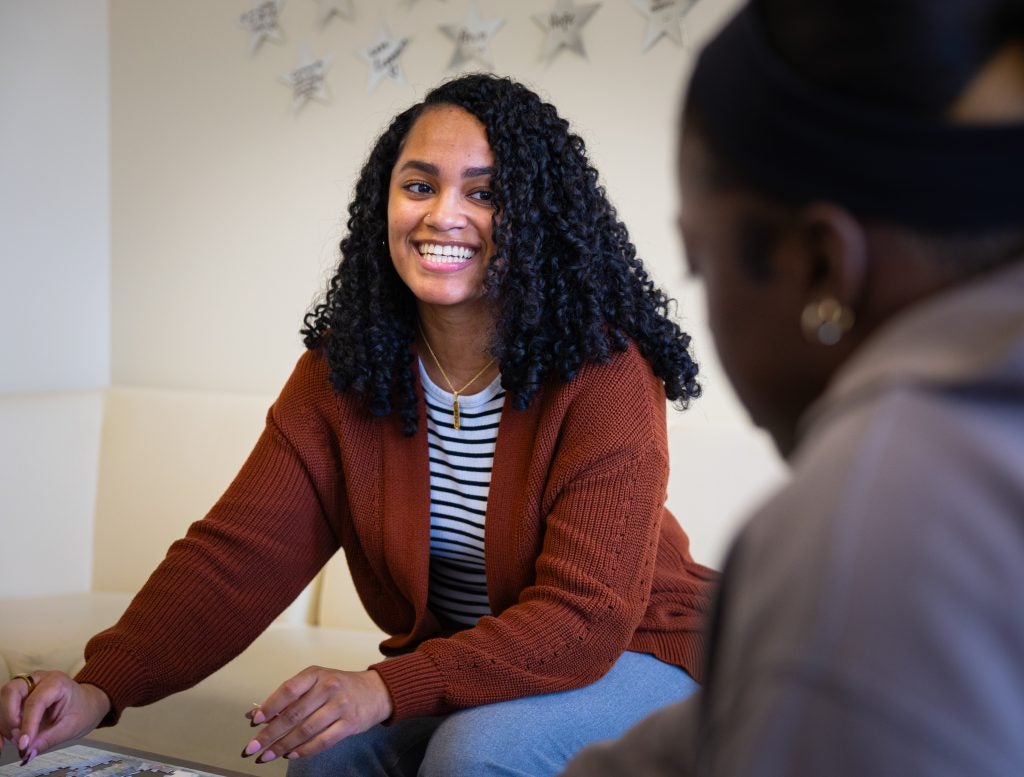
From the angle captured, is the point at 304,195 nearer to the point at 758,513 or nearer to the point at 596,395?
the point at 596,395

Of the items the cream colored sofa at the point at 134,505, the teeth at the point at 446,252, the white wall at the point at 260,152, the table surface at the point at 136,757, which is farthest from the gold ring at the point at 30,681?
the white wall at the point at 260,152

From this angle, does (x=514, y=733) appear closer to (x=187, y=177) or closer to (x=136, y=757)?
(x=136, y=757)

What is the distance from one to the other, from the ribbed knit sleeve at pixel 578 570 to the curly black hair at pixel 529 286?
5cm

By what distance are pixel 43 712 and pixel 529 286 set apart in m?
0.79

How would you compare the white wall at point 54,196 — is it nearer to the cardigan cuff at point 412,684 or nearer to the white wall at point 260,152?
the white wall at point 260,152

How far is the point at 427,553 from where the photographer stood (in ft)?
5.09

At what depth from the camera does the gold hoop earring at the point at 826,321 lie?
55 centimetres

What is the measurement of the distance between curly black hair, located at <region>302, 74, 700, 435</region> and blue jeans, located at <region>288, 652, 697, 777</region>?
388 mm

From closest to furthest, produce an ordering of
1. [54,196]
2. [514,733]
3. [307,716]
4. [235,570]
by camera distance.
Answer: [307,716], [514,733], [235,570], [54,196]

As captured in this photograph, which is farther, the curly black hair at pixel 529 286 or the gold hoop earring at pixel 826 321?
the curly black hair at pixel 529 286

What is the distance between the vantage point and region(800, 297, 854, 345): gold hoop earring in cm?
55

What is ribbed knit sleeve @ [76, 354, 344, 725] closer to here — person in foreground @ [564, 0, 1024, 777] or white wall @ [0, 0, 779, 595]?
person in foreground @ [564, 0, 1024, 777]

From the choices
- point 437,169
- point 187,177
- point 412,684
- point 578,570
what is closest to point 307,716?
point 412,684

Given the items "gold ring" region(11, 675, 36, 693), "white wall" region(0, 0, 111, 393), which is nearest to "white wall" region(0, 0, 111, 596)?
"white wall" region(0, 0, 111, 393)
